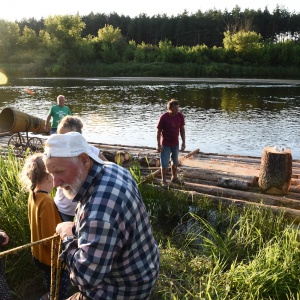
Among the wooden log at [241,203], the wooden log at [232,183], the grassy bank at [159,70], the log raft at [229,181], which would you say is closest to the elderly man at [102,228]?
the wooden log at [241,203]

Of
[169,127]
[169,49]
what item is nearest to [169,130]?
[169,127]

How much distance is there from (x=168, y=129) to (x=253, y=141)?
12304mm

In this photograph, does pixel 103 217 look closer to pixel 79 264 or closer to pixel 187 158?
pixel 79 264

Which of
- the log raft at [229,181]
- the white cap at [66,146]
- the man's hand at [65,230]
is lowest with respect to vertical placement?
the log raft at [229,181]

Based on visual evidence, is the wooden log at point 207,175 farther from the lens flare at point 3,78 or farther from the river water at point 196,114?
the lens flare at point 3,78

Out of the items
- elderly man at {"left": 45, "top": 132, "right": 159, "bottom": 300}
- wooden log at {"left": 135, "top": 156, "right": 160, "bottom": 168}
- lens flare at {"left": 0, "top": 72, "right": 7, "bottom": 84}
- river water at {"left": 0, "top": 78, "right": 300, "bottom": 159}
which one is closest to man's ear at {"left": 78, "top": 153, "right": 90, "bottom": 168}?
elderly man at {"left": 45, "top": 132, "right": 159, "bottom": 300}

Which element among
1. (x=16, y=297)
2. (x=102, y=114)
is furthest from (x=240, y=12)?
(x=16, y=297)

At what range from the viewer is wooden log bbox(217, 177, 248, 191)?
271 inches

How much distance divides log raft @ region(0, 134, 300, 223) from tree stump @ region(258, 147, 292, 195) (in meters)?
0.07

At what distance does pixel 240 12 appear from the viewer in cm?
10556

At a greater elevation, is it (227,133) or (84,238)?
(84,238)

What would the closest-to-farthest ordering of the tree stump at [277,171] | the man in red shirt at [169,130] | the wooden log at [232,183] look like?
the tree stump at [277,171] → the man in red shirt at [169,130] → the wooden log at [232,183]

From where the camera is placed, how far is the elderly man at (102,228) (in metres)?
1.75

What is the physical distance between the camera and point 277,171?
6441mm
